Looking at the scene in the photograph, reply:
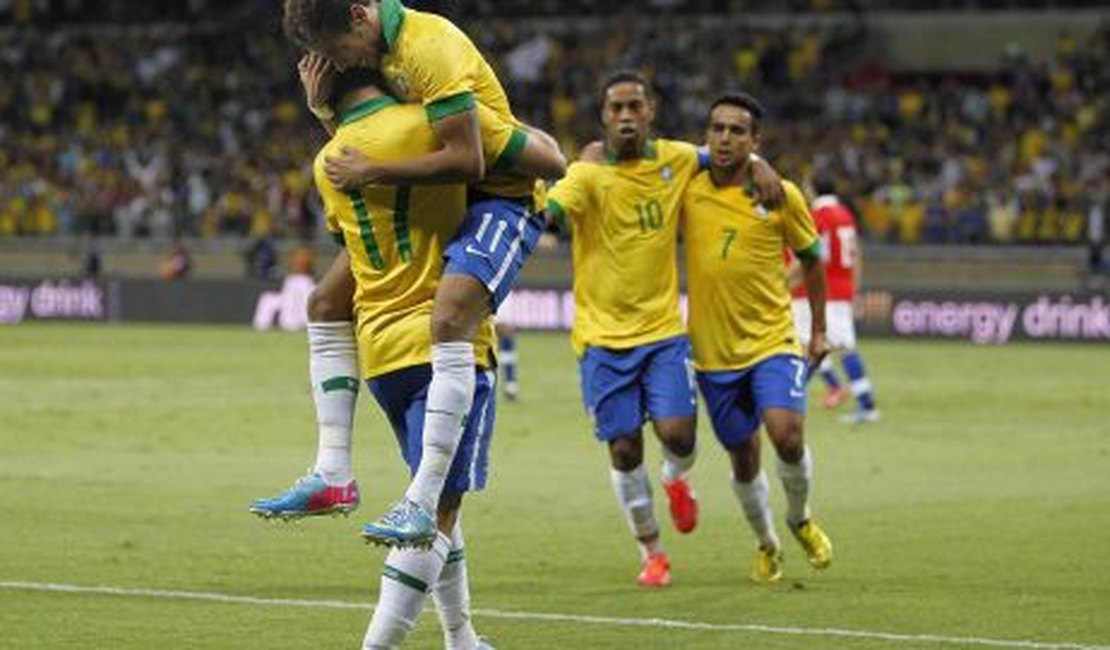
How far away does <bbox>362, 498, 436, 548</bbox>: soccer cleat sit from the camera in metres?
8.48

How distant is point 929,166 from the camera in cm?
4497

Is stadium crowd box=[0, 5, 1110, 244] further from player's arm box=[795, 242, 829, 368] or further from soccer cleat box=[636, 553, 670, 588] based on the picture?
soccer cleat box=[636, 553, 670, 588]

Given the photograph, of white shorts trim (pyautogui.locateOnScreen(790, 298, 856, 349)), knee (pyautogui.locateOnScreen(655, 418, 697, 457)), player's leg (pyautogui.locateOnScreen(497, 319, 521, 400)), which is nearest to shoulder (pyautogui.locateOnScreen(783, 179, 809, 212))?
knee (pyautogui.locateOnScreen(655, 418, 697, 457))

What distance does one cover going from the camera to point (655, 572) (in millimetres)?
13125

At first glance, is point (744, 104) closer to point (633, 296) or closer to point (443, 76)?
point (633, 296)

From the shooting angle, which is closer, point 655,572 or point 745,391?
point 655,572

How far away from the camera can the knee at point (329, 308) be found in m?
9.46

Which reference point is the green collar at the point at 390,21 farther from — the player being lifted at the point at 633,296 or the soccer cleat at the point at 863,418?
the soccer cleat at the point at 863,418

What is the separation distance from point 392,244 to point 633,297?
438cm

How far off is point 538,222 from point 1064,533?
716cm

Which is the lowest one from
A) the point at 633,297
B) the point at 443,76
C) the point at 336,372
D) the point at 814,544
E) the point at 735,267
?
the point at 814,544

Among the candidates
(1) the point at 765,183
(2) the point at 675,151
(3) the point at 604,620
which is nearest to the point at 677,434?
(1) the point at 765,183

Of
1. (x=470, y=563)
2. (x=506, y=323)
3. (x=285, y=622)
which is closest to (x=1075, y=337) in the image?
(x=506, y=323)

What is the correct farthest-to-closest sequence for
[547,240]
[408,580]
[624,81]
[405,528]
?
[547,240], [624,81], [408,580], [405,528]
